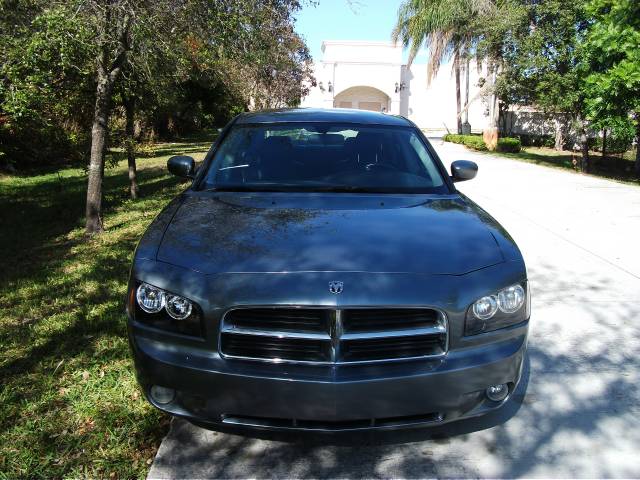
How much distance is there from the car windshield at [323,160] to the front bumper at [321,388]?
1.49m

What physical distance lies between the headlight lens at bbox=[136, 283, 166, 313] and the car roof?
214cm

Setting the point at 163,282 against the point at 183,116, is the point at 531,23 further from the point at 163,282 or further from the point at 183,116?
the point at 163,282

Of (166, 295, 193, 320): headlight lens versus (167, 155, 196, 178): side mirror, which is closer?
(166, 295, 193, 320): headlight lens

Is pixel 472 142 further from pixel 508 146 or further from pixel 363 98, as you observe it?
pixel 363 98

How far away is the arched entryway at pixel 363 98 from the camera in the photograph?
44.6 m

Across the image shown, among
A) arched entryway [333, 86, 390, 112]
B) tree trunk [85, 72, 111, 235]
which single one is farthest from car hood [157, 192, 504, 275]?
arched entryway [333, 86, 390, 112]

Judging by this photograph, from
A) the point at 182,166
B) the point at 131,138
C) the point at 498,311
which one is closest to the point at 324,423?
the point at 498,311

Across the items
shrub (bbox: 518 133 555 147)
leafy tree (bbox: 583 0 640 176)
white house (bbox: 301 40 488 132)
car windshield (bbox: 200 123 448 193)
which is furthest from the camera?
white house (bbox: 301 40 488 132)

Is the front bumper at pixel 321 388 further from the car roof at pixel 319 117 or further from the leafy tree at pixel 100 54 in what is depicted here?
the leafy tree at pixel 100 54

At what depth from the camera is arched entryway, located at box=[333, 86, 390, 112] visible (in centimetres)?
4462

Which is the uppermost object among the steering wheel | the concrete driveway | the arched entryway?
the arched entryway

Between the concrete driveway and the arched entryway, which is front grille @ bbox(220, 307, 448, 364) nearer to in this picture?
the concrete driveway

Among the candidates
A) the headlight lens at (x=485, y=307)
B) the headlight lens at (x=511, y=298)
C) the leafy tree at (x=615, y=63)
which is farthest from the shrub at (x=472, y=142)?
the headlight lens at (x=485, y=307)

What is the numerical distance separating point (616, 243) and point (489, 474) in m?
5.45
